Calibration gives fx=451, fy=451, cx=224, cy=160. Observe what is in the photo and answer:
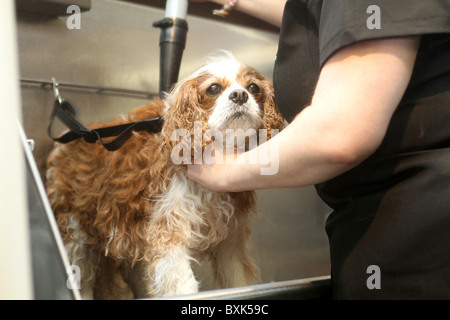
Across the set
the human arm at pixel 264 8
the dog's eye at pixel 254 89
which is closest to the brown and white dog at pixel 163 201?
the dog's eye at pixel 254 89

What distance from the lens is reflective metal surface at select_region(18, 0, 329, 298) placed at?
1066mm

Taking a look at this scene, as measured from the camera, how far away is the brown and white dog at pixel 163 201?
0.86 metres

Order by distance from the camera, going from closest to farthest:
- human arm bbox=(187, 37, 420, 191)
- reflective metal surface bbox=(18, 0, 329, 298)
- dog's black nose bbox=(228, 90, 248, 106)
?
human arm bbox=(187, 37, 420, 191) < dog's black nose bbox=(228, 90, 248, 106) < reflective metal surface bbox=(18, 0, 329, 298)

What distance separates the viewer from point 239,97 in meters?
0.83

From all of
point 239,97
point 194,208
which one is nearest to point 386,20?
point 239,97

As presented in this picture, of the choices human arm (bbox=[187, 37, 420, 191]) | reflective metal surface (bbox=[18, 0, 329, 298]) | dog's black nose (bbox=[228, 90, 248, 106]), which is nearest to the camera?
human arm (bbox=[187, 37, 420, 191])

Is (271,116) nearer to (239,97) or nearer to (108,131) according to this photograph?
(239,97)

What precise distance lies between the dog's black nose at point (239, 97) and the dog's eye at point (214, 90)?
0.05m

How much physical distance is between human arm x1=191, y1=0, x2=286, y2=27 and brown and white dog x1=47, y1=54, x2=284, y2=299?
225 millimetres

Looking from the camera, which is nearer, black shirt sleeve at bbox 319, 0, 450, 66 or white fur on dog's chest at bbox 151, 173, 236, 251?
black shirt sleeve at bbox 319, 0, 450, 66

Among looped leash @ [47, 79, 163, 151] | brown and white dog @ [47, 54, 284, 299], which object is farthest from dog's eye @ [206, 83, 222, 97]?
looped leash @ [47, 79, 163, 151]

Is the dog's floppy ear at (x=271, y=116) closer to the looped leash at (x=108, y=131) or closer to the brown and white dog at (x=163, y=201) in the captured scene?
the brown and white dog at (x=163, y=201)

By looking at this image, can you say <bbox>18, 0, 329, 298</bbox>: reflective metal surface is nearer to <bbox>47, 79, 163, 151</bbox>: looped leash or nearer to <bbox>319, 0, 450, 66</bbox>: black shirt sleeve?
<bbox>47, 79, 163, 151</bbox>: looped leash
